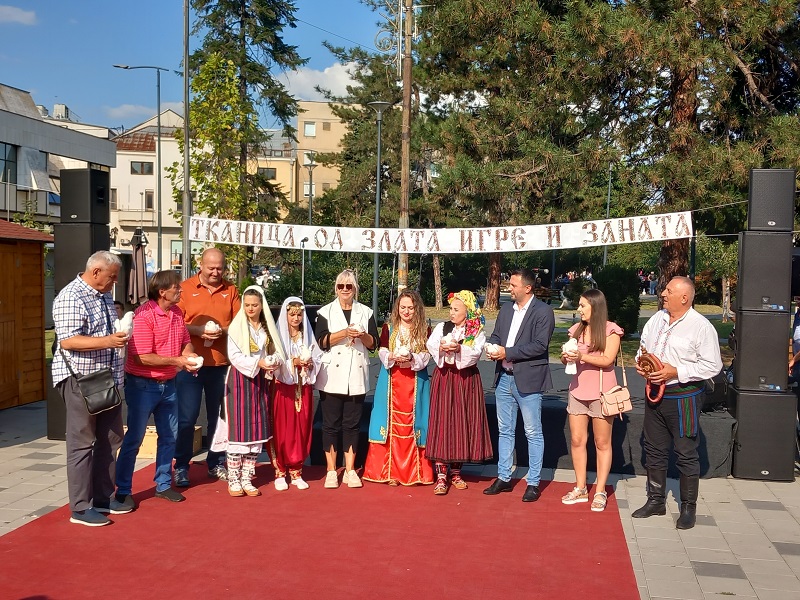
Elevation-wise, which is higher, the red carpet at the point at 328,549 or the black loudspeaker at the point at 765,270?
the black loudspeaker at the point at 765,270

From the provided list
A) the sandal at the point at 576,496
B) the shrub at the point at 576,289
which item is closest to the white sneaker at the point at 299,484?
the sandal at the point at 576,496

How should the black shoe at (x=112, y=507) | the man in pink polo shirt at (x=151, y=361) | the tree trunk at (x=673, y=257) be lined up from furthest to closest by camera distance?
the tree trunk at (x=673, y=257)
the man in pink polo shirt at (x=151, y=361)
the black shoe at (x=112, y=507)

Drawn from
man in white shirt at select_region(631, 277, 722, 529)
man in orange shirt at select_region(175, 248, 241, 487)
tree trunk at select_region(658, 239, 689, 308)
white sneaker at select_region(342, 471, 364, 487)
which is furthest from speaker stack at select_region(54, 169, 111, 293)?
tree trunk at select_region(658, 239, 689, 308)

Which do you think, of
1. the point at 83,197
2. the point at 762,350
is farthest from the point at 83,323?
the point at 762,350

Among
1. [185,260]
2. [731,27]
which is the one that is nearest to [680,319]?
[731,27]

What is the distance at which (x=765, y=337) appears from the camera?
22.8 ft

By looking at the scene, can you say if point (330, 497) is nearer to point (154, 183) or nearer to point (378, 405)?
point (378, 405)

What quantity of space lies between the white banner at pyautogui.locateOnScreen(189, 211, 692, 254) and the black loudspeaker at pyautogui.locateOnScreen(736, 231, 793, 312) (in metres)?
0.73

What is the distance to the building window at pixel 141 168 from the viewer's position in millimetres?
61031

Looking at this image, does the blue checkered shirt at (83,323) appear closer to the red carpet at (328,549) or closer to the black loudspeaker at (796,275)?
the red carpet at (328,549)

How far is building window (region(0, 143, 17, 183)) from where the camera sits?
32.9 meters

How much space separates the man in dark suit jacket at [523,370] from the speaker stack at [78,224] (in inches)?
154

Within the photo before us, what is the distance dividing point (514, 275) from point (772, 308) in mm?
2280

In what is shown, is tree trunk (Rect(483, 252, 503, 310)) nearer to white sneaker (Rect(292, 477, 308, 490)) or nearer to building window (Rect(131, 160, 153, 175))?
white sneaker (Rect(292, 477, 308, 490))
